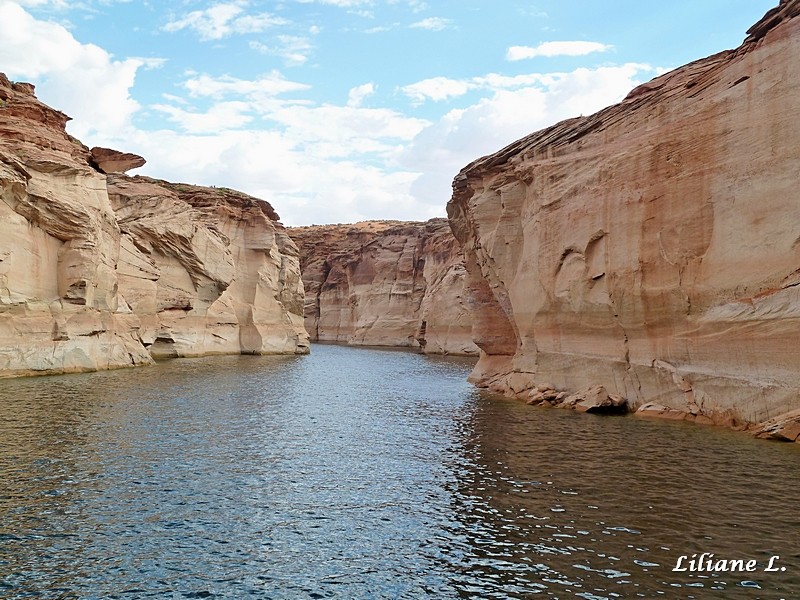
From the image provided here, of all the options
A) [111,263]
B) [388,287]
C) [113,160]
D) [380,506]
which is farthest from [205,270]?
[380,506]

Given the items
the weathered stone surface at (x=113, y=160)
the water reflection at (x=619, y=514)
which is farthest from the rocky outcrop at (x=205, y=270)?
the water reflection at (x=619, y=514)

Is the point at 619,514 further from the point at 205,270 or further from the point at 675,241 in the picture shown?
the point at 205,270

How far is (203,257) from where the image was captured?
46.1m

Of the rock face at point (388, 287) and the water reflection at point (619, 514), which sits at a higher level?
the rock face at point (388, 287)

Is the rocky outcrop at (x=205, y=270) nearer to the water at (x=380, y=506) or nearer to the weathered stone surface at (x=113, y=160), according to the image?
the weathered stone surface at (x=113, y=160)

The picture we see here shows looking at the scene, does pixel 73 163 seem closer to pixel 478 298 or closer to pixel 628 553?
pixel 478 298

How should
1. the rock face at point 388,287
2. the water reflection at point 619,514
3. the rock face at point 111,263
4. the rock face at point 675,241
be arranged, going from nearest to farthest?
the water reflection at point 619,514 < the rock face at point 675,241 < the rock face at point 111,263 < the rock face at point 388,287

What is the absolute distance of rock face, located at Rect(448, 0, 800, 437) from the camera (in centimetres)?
1484

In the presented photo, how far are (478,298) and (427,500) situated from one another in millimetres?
22377

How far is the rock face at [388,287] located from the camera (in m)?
63.0

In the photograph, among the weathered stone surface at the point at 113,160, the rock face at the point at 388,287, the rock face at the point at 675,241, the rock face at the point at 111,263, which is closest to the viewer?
the rock face at the point at 675,241

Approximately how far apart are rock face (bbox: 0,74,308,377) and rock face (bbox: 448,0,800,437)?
1924 cm

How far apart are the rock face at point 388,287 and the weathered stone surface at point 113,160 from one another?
31.9 metres

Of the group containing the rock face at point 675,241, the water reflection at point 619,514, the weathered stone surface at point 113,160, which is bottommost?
the water reflection at point 619,514
